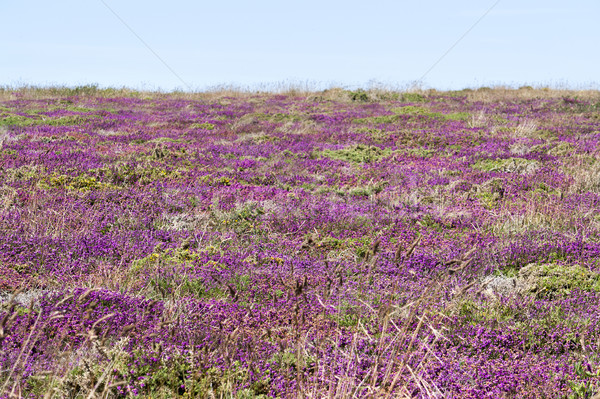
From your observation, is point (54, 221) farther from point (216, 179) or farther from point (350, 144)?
point (350, 144)

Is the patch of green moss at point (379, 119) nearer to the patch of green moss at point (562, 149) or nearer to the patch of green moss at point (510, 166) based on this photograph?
the patch of green moss at point (562, 149)

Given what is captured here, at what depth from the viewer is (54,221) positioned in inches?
256

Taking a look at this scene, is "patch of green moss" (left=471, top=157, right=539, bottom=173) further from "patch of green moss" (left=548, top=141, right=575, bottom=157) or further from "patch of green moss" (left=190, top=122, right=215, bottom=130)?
"patch of green moss" (left=190, top=122, right=215, bottom=130)

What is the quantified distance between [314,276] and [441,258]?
1650 mm

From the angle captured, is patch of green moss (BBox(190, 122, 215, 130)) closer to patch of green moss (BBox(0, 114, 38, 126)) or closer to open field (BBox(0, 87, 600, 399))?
open field (BBox(0, 87, 600, 399))

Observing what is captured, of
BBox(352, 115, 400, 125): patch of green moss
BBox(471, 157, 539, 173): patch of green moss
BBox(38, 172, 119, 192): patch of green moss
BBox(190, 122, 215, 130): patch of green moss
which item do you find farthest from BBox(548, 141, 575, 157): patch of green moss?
BBox(190, 122, 215, 130): patch of green moss

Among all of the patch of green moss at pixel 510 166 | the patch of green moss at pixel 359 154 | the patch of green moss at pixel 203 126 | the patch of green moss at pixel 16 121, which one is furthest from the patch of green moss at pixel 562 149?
the patch of green moss at pixel 16 121

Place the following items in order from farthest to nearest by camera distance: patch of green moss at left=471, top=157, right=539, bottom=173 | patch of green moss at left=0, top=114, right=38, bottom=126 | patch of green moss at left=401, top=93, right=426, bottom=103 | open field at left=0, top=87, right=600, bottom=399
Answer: patch of green moss at left=401, top=93, right=426, bottom=103
patch of green moss at left=0, top=114, right=38, bottom=126
patch of green moss at left=471, top=157, right=539, bottom=173
open field at left=0, top=87, right=600, bottom=399

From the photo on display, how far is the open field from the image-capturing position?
302 cm

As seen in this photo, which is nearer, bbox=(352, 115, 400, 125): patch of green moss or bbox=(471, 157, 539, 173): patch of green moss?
bbox=(471, 157, 539, 173): patch of green moss

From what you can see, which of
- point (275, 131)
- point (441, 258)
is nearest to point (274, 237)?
point (441, 258)

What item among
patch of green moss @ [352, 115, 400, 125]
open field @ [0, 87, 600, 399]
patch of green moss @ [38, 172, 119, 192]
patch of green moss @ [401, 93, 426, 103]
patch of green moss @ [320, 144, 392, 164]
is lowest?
open field @ [0, 87, 600, 399]

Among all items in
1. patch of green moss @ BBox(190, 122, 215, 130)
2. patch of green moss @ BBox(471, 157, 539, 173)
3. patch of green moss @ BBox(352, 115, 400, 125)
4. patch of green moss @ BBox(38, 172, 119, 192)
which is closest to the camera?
patch of green moss @ BBox(38, 172, 119, 192)

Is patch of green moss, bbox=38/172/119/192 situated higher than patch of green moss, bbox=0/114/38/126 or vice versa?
patch of green moss, bbox=0/114/38/126
